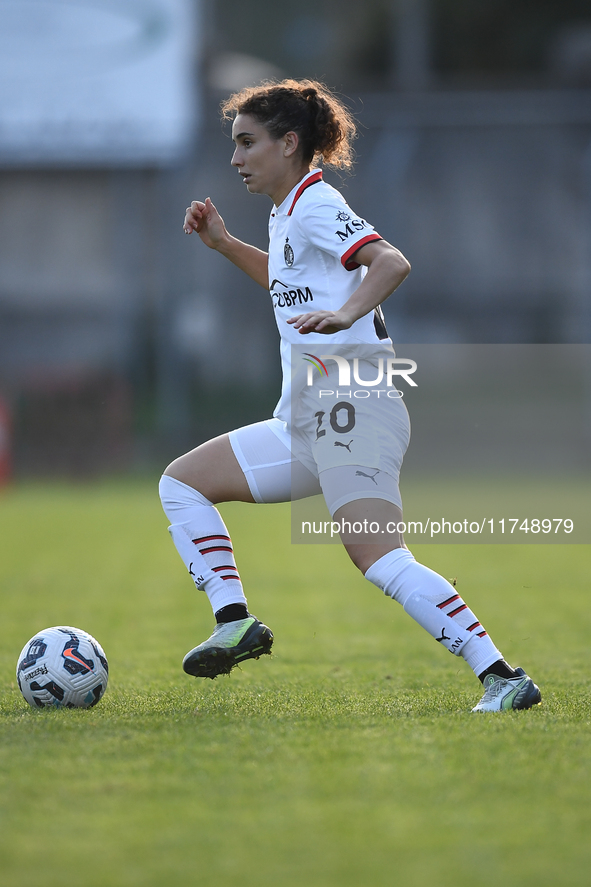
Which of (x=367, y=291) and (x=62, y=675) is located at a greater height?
(x=367, y=291)

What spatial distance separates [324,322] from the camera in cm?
309

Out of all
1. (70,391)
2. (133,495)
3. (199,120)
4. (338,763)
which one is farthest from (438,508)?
(199,120)

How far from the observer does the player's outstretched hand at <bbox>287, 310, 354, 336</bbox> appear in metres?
3.09

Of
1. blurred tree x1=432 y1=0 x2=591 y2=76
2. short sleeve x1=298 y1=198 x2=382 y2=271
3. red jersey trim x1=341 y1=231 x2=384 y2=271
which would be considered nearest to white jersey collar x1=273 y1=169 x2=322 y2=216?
short sleeve x1=298 y1=198 x2=382 y2=271

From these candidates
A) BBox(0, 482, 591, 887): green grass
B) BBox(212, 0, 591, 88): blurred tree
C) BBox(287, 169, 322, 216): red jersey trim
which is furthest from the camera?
BBox(212, 0, 591, 88): blurred tree

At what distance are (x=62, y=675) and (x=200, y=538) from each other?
67 cm

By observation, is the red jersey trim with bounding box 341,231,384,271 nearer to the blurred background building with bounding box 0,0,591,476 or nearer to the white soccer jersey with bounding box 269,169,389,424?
the white soccer jersey with bounding box 269,169,389,424

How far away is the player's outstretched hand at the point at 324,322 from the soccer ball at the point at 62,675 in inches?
56.0

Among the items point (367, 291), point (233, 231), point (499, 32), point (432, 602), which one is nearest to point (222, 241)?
point (367, 291)

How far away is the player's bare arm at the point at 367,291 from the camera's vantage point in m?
3.11

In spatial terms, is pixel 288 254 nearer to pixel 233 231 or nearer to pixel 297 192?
pixel 297 192

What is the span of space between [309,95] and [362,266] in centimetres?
72

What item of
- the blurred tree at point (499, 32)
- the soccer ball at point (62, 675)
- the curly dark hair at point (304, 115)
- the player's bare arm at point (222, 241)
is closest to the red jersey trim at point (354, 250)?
the curly dark hair at point (304, 115)
